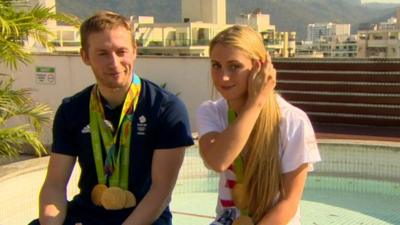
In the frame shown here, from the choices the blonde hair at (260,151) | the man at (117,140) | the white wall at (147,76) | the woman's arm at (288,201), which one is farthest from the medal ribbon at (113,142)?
the white wall at (147,76)

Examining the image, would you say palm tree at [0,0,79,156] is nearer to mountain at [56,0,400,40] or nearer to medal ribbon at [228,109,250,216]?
medal ribbon at [228,109,250,216]

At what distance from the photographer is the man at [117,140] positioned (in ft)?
7.27

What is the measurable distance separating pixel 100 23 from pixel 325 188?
546 centimetres

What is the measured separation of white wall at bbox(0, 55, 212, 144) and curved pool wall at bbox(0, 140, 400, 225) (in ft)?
13.3

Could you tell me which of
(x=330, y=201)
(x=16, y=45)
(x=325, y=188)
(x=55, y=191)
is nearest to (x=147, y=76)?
(x=325, y=188)

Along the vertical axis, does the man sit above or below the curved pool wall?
above

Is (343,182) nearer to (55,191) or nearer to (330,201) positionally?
(330,201)

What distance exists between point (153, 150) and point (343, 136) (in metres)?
7.40

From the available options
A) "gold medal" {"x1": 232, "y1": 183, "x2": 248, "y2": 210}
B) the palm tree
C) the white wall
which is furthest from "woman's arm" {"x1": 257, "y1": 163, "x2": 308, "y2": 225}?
the white wall

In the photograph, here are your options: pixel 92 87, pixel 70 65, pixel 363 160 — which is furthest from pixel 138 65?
pixel 92 87

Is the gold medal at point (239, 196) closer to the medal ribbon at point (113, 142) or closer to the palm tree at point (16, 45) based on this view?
the medal ribbon at point (113, 142)

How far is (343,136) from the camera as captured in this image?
9.21 m

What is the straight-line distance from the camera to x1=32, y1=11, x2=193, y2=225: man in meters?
2.21

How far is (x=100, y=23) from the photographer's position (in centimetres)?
219
